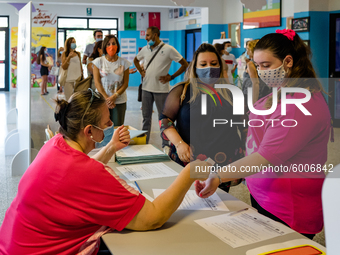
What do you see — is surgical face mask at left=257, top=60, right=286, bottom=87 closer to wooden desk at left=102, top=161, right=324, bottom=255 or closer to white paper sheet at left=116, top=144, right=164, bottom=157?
wooden desk at left=102, top=161, right=324, bottom=255

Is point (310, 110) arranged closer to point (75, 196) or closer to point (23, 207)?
point (75, 196)

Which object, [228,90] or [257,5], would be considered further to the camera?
[257,5]

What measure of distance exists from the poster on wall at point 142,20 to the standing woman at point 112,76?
1105cm

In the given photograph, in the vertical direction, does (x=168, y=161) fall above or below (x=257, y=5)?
below

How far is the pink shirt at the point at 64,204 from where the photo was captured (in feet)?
4.38

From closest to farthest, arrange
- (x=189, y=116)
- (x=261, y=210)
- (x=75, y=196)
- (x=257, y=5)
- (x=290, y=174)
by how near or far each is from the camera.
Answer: (x=75, y=196) → (x=290, y=174) → (x=261, y=210) → (x=189, y=116) → (x=257, y=5)

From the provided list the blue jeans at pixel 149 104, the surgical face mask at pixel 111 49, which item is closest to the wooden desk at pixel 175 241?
the surgical face mask at pixel 111 49

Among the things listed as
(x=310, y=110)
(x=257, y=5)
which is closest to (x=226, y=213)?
(x=310, y=110)

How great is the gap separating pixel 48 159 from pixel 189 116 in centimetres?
118

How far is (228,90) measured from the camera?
2.51 m

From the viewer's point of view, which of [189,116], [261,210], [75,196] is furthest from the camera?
[189,116]

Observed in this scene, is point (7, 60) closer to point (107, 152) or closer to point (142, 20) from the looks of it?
point (142, 20)

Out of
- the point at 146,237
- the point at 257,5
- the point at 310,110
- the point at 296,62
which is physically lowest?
the point at 146,237

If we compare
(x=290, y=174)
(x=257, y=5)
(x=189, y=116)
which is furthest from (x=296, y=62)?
(x=257, y=5)
